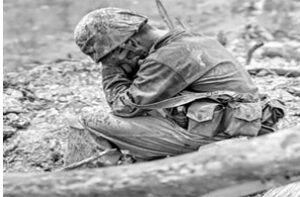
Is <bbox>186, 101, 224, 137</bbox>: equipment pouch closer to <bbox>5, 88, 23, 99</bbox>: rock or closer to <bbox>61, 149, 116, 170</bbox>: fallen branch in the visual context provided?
<bbox>61, 149, 116, 170</bbox>: fallen branch

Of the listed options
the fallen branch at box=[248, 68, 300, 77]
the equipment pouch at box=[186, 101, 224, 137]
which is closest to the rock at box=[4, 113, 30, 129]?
the equipment pouch at box=[186, 101, 224, 137]

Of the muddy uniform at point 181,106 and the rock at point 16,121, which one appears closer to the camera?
the muddy uniform at point 181,106

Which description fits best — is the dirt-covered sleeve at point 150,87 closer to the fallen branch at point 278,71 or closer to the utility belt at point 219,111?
the utility belt at point 219,111

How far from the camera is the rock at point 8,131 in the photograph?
16.3 ft

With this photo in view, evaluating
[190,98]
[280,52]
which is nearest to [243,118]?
[190,98]

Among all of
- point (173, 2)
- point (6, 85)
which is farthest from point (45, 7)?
point (6, 85)

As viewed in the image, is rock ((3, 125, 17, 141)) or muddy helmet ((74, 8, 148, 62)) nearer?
muddy helmet ((74, 8, 148, 62))

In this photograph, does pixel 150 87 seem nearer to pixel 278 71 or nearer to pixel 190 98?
pixel 190 98

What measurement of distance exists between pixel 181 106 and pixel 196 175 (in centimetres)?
105

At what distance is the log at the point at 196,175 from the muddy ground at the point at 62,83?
1.62 metres

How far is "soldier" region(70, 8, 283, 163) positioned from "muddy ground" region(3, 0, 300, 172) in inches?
37.8

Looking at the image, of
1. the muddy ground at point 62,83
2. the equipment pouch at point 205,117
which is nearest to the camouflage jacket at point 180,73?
the equipment pouch at point 205,117

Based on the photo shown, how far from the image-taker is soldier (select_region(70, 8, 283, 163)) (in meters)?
3.70

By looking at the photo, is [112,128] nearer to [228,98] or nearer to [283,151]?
[228,98]
